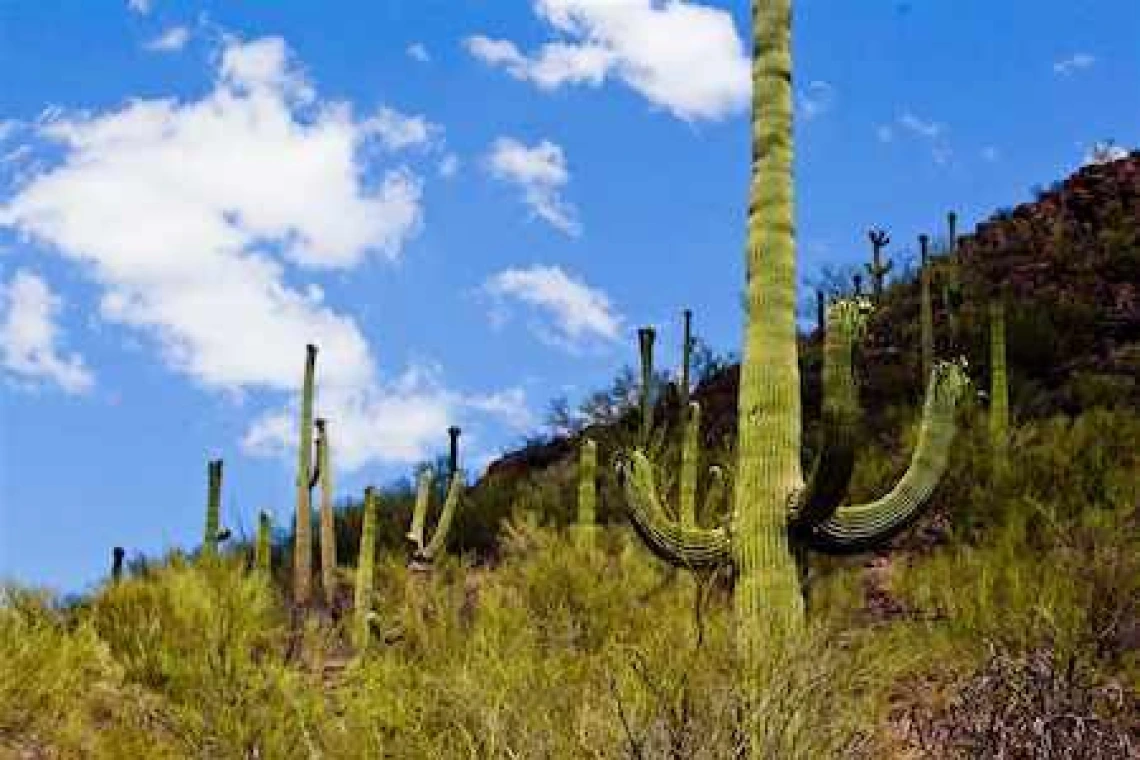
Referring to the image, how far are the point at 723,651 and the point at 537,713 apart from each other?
35.1 inches

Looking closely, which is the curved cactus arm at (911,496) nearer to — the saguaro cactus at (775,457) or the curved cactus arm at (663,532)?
the saguaro cactus at (775,457)

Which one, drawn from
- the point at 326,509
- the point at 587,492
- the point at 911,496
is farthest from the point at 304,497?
the point at 911,496

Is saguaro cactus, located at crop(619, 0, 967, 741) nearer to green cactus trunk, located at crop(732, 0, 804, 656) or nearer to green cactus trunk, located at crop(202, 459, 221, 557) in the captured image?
green cactus trunk, located at crop(732, 0, 804, 656)

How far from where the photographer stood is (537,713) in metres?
7.05

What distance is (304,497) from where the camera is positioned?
1681 cm

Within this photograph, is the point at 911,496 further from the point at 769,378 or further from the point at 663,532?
the point at 663,532

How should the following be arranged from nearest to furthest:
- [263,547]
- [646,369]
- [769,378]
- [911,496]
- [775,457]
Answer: [911,496] < [775,457] < [769,378] < [263,547] < [646,369]

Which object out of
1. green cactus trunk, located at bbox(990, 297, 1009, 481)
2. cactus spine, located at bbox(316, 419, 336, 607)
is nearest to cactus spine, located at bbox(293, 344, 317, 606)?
cactus spine, located at bbox(316, 419, 336, 607)

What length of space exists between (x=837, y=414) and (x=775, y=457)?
3.23 ft

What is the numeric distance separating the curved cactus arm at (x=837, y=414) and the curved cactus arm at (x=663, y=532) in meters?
0.73

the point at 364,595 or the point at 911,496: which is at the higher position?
the point at 911,496

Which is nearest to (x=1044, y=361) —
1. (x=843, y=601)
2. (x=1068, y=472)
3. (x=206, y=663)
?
(x=1068, y=472)

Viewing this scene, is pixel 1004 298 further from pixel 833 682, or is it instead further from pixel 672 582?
pixel 833 682

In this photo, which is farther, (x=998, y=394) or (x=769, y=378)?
(x=998, y=394)
